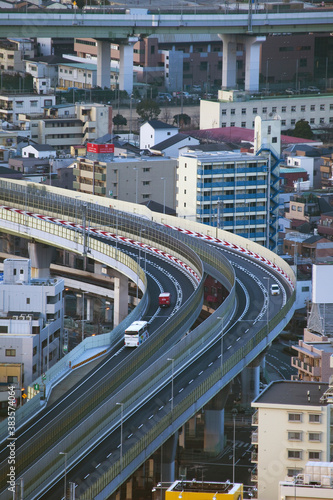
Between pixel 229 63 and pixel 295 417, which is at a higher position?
pixel 229 63

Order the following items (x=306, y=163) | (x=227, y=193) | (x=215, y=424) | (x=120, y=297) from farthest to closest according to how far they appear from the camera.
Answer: (x=306, y=163), (x=227, y=193), (x=120, y=297), (x=215, y=424)

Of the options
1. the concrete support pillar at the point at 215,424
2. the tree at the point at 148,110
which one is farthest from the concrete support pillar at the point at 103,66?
the concrete support pillar at the point at 215,424

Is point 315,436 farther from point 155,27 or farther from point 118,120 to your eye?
point 155,27

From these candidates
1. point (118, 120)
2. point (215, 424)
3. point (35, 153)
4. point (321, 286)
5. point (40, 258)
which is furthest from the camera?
point (118, 120)

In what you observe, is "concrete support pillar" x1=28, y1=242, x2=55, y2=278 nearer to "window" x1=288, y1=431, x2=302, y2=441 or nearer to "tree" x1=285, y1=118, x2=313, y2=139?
"window" x1=288, y1=431, x2=302, y2=441

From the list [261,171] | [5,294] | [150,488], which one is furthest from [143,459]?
[261,171]

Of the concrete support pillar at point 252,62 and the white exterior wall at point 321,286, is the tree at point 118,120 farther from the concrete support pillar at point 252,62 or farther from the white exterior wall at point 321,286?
the white exterior wall at point 321,286

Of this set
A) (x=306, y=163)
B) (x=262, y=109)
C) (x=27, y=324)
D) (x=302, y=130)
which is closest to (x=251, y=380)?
(x=27, y=324)

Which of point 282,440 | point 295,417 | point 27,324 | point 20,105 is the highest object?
point 20,105
